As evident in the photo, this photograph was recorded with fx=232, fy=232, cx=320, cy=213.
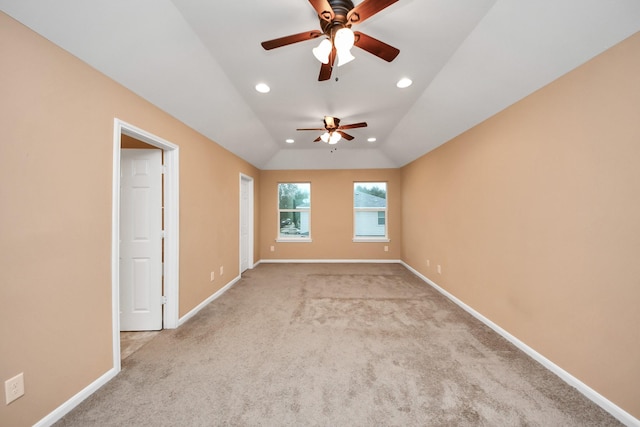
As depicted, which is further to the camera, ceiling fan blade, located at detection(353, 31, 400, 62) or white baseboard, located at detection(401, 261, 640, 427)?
ceiling fan blade, located at detection(353, 31, 400, 62)

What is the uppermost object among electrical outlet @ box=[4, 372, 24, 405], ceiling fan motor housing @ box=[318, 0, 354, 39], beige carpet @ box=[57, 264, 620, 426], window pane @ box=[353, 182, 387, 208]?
ceiling fan motor housing @ box=[318, 0, 354, 39]

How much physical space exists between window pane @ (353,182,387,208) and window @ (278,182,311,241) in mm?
1331

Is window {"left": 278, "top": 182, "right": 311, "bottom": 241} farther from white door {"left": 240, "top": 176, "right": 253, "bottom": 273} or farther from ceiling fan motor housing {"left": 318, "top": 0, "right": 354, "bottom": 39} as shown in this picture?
ceiling fan motor housing {"left": 318, "top": 0, "right": 354, "bottom": 39}

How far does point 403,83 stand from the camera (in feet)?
8.88

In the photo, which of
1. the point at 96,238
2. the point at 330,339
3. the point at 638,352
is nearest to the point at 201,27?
the point at 96,238

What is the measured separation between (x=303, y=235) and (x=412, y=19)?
5.07 metres

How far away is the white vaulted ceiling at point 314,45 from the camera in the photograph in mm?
1487

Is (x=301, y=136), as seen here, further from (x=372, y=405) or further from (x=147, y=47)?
(x=372, y=405)

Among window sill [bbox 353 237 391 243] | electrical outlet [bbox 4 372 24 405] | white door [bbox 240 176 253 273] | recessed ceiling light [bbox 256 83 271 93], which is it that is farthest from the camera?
window sill [bbox 353 237 391 243]

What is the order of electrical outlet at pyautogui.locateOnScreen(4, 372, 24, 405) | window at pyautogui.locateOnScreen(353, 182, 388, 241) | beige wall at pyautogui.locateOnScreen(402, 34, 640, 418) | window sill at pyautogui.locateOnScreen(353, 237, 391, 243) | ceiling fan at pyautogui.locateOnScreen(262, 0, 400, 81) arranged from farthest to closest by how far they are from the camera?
window at pyautogui.locateOnScreen(353, 182, 388, 241), window sill at pyautogui.locateOnScreen(353, 237, 391, 243), beige wall at pyautogui.locateOnScreen(402, 34, 640, 418), ceiling fan at pyautogui.locateOnScreen(262, 0, 400, 81), electrical outlet at pyautogui.locateOnScreen(4, 372, 24, 405)

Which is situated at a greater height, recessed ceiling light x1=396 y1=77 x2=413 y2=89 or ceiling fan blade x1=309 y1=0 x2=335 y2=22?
recessed ceiling light x1=396 y1=77 x2=413 y2=89

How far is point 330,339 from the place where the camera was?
2.44 meters

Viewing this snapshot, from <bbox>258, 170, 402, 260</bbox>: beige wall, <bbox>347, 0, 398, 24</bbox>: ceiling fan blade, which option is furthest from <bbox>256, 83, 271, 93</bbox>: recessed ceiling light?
<bbox>258, 170, 402, 260</bbox>: beige wall

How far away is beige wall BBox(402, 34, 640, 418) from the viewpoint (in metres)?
1.46
